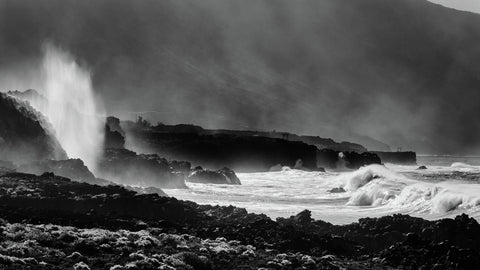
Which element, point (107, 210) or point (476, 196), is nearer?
point (107, 210)

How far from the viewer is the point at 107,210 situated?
100 feet

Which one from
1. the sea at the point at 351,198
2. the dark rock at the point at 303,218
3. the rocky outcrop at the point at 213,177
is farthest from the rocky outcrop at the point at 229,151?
the dark rock at the point at 303,218

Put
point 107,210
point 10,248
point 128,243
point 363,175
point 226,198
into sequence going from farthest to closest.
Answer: point 363,175
point 226,198
point 107,210
point 128,243
point 10,248

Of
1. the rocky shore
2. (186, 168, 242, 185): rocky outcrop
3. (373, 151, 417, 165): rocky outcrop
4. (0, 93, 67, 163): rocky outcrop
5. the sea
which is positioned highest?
(373, 151, 417, 165): rocky outcrop

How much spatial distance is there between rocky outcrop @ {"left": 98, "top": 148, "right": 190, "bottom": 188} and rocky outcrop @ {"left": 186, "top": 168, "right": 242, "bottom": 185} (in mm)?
6409

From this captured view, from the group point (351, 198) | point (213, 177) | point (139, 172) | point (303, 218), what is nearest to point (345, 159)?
point (213, 177)

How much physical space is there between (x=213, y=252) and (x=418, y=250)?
245 inches

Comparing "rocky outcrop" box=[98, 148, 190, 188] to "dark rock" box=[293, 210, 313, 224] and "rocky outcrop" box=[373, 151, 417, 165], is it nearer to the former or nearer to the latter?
"dark rock" box=[293, 210, 313, 224]

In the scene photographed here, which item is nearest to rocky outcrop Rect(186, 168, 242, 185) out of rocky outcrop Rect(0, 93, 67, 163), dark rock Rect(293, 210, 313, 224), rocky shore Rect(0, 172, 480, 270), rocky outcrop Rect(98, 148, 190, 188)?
rocky outcrop Rect(98, 148, 190, 188)

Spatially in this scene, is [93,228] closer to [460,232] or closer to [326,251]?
[326,251]

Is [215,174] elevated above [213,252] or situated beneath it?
elevated above

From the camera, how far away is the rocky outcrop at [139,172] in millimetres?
58219

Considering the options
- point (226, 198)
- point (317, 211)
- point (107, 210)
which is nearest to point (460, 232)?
point (107, 210)

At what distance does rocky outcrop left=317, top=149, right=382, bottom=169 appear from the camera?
343ft
